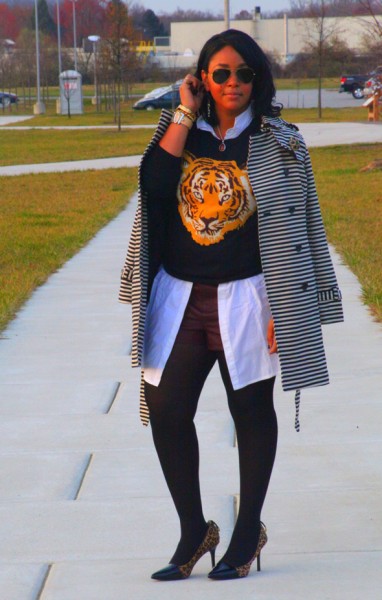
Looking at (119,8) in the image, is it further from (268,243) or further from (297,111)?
(268,243)

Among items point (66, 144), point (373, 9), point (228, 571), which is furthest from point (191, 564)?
point (66, 144)

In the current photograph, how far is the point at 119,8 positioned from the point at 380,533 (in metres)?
37.6

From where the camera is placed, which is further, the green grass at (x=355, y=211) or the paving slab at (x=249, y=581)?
the green grass at (x=355, y=211)

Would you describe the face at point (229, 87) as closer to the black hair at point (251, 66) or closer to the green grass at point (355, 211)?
the black hair at point (251, 66)

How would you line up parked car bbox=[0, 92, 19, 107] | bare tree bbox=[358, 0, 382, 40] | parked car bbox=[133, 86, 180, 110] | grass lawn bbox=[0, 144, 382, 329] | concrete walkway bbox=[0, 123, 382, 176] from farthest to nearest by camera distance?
parked car bbox=[0, 92, 19, 107] < parked car bbox=[133, 86, 180, 110] < concrete walkway bbox=[0, 123, 382, 176] < bare tree bbox=[358, 0, 382, 40] < grass lawn bbox=[0, 144, 382, 329]

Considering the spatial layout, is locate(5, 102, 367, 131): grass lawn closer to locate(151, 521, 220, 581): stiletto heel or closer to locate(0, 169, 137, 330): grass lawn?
locate(0, 169, 137, 330): grass lawn

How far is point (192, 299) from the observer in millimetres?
3564

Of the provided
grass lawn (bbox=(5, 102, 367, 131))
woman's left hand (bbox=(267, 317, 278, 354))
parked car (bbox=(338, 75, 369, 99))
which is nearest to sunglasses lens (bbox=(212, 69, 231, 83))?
woman's left hand (bbox=(267, 317, 278, 354))

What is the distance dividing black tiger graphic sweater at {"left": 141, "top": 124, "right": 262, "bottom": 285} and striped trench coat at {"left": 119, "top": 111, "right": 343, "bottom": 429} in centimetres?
5

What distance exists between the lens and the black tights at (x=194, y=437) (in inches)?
140

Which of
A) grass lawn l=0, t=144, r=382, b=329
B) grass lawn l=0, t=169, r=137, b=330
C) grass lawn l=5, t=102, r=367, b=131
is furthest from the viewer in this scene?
grass lawn l=5, t=102, r=367, b=131

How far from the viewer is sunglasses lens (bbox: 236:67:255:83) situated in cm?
354

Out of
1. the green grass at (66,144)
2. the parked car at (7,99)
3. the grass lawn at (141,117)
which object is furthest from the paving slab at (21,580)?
the parked car at (7,99)

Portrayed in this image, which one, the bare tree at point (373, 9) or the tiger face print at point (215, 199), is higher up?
the bare tree at point (373, 9)
